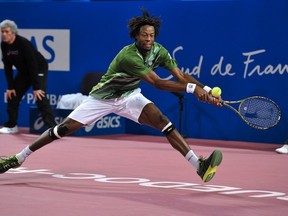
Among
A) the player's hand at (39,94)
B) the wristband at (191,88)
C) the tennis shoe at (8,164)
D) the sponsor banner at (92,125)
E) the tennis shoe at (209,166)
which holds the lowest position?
the tennis shoe at (8,164)

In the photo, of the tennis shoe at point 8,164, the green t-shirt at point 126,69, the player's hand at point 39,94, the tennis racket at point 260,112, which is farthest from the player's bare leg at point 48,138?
the player's hand at point 39,94

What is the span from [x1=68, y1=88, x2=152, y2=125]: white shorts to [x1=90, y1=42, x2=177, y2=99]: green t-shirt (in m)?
0.07

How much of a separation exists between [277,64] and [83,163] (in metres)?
4.07

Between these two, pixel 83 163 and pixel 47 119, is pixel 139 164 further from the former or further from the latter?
pixel 47 119

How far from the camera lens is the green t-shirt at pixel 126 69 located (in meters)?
8.29

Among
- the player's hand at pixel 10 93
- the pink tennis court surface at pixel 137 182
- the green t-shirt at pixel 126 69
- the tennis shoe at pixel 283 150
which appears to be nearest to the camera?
the pink tennis court surface at pixel 137 182

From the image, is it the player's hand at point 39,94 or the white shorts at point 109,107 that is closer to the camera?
the white shorts at point 109,107

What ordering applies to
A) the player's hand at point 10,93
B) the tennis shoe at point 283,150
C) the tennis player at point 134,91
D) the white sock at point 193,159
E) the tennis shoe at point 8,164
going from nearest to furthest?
1. the white sock at point 193,159
2. the tennis player at point 134,91
3. the tennis shoe at point 8,164
4. the tennis shoe at point 283,150
5. the player's hand at point 10,93

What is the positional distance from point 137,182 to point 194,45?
5375 millimetres

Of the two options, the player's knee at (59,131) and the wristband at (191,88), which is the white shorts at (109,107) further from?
the wristband at (191,88)

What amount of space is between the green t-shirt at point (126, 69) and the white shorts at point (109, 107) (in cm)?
7

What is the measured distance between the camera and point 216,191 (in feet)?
25.5

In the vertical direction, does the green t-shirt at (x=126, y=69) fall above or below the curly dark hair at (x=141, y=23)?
below

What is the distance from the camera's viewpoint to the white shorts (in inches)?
331
